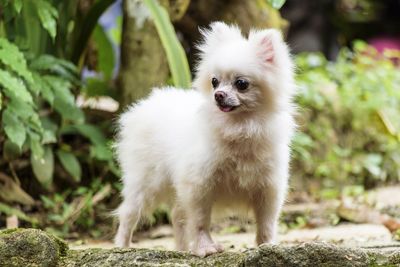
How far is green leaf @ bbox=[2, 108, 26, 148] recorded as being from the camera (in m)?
4.98

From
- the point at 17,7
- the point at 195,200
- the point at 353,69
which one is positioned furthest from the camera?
the point at 353,69

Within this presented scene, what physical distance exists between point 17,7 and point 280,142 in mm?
2098

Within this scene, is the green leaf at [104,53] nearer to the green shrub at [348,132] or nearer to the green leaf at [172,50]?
the green leaf at [172,50]

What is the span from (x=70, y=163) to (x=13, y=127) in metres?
1.09

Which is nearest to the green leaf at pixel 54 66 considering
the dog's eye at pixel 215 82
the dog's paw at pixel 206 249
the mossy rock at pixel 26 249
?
the dog's eye at pixel 215 82

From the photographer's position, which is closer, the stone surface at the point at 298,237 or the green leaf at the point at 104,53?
the stone surface at the point at 298,237

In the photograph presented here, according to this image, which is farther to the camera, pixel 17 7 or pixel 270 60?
pixel 17 7

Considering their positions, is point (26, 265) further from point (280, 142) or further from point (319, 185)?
point (319, 185)

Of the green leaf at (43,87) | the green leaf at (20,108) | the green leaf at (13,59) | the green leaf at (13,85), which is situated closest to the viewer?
the green leaf at (13,85)

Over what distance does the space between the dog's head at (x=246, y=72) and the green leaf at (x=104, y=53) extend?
313 cm

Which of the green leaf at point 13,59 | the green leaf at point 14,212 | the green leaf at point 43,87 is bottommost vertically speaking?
the green leaf at point 14,212

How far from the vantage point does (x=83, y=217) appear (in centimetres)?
611

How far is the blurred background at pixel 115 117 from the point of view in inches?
208

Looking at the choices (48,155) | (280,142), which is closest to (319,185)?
(48,155)
